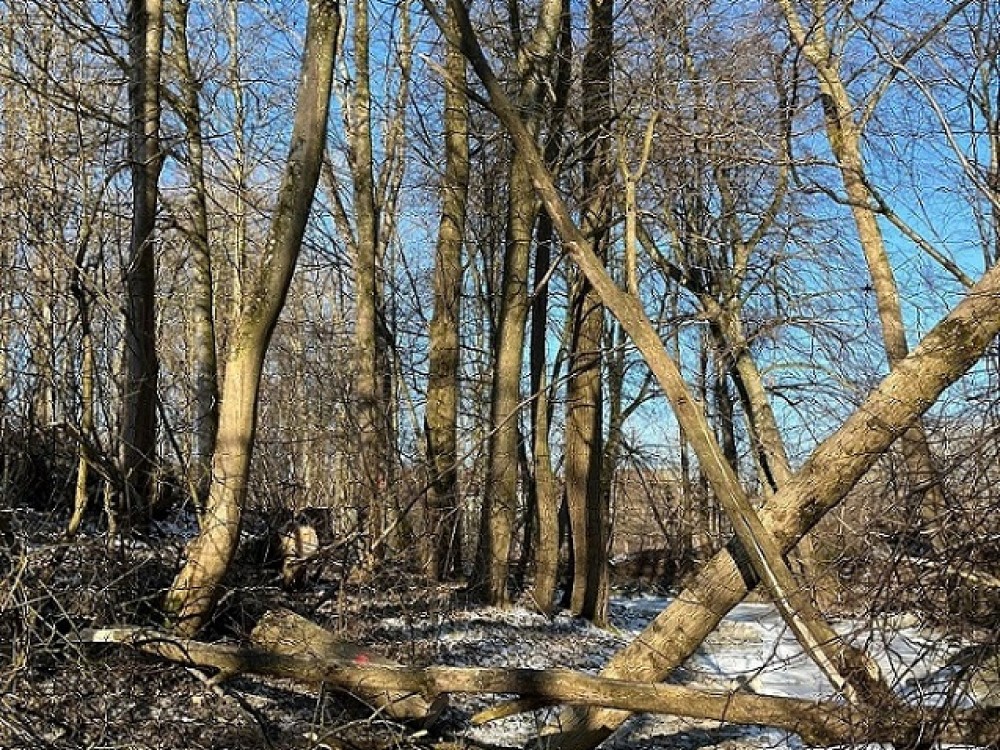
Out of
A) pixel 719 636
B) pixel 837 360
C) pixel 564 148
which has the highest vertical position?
pixel 564 148

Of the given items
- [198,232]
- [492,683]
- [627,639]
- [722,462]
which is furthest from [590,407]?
[492,683]

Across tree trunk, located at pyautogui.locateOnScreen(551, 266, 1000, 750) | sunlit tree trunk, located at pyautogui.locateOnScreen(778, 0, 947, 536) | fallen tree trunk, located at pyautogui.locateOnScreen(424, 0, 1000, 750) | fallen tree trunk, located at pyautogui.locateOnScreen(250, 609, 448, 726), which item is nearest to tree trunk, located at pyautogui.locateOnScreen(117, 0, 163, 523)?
fallen tree trunk, located at pyautogui.locateOnScreen(250, 609, 448, 726)

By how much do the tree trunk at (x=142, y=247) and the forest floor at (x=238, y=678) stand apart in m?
0.79

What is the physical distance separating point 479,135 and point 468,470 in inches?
155

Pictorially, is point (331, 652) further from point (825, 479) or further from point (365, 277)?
point (365, 277)

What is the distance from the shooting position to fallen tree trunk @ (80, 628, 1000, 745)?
221 inches

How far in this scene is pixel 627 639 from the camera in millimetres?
11422

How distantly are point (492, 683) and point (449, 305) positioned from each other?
6566 mm

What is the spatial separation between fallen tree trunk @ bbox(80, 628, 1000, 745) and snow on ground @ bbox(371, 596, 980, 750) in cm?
19

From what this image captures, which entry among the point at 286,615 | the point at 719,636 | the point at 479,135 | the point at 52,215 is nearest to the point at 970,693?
the point at 286,615

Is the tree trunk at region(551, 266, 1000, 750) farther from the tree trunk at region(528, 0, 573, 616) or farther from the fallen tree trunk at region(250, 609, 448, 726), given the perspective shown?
the tree trunk at region(528, 0, 573, 616)

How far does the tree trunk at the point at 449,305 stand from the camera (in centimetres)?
1142

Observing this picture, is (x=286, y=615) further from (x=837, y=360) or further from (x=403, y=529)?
(x=837, y=360)

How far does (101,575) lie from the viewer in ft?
20.3
